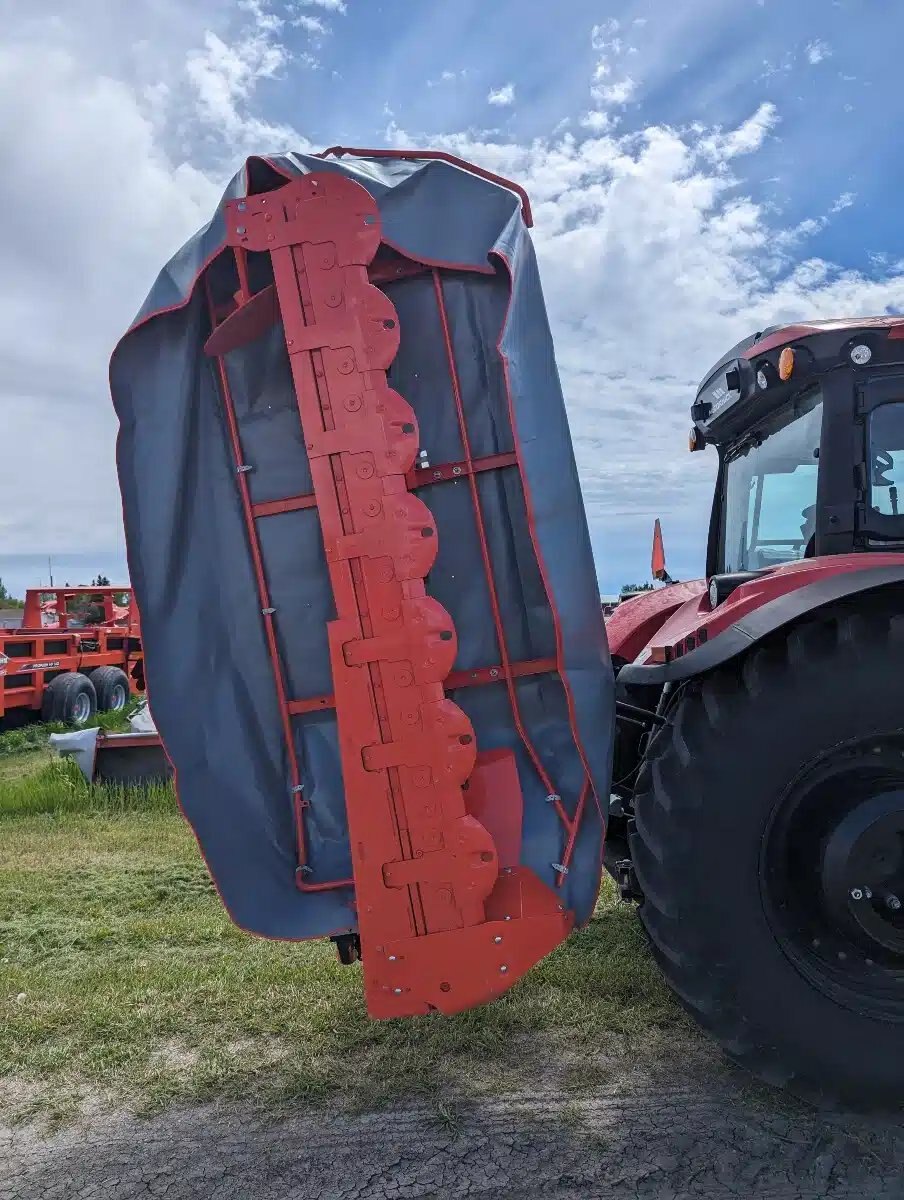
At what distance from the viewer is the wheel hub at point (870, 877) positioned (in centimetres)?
226

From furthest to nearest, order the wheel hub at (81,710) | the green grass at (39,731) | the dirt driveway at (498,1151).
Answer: the wheel hub at (81,710)
the green grass at (39,731)
the dirt driveway at (498,1151)

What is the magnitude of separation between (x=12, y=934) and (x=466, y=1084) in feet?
7.76

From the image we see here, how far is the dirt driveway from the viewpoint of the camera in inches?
83.5

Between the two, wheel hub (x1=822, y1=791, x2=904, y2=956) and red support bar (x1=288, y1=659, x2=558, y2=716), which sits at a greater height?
red support bar (x1=288, y1=659, x2=558, y2=716)

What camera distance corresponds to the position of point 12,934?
3.92 metres

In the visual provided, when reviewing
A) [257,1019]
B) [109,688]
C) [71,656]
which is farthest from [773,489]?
[109,688]

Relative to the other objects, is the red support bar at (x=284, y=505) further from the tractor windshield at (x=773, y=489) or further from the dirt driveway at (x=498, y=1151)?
the dirt driveway at (x=498, y=1151)

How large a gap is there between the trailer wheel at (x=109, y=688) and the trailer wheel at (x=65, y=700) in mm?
572

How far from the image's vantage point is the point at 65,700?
11398 mm

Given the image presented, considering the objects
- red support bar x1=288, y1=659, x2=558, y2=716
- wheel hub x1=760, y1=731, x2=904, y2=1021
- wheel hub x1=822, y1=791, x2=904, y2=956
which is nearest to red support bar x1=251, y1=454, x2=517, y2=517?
red support bar x1=288, y1=659, x2=558, y2=716

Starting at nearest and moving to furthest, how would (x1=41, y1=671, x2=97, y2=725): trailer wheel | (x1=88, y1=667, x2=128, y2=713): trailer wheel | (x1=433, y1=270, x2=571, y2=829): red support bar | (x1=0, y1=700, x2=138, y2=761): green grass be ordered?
1. (x1=433, y1=270, x2=571, y2=829): red support bar
2. (x1=0, y1=700, x2=138, y2=761): green grass
3. (x1=41, y1=671, x2=97, y2=725): trailer wheel
4. (x1=88, y1=667, x2=128, y2=713): trailer wheel

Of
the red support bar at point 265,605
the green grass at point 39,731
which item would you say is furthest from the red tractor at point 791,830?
the green grass at point 39,731

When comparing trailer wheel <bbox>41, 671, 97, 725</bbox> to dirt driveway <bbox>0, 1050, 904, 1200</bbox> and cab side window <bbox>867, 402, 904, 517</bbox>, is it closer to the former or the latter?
dirt driveway <bbox>0, 1050, 904, 1200</bbox>

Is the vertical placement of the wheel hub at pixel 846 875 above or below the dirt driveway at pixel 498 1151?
above
